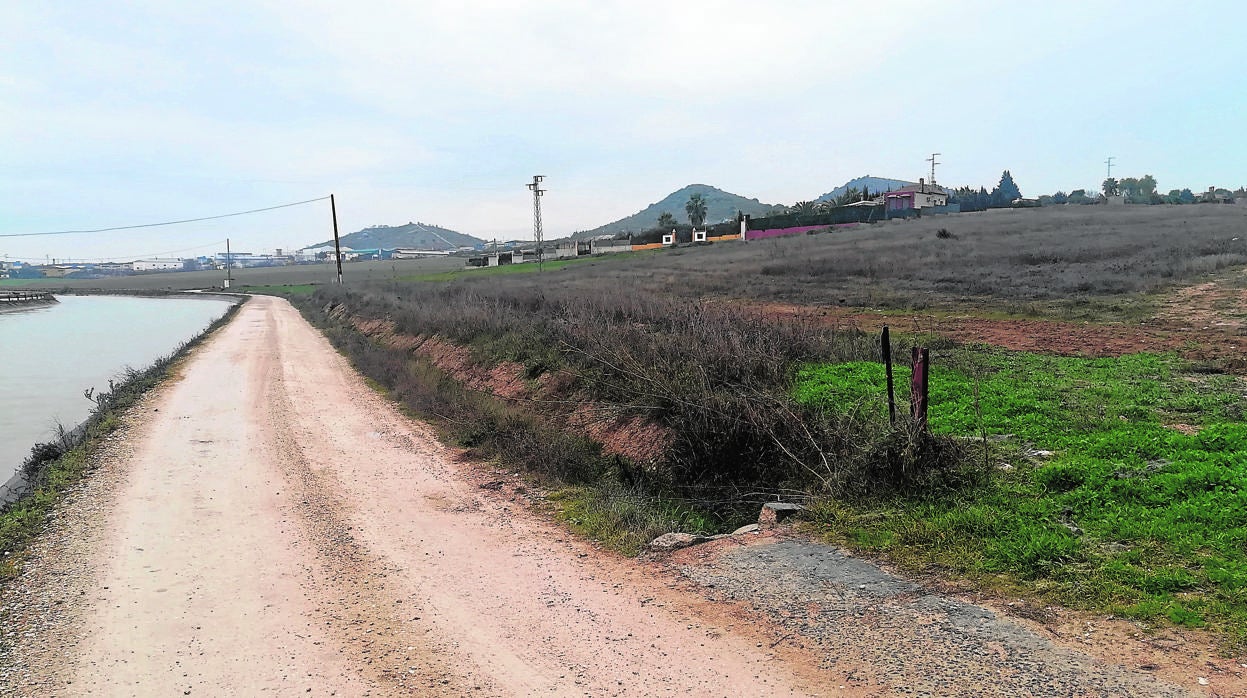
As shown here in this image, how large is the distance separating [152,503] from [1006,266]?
32.9m

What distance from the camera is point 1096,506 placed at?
20.3 ft

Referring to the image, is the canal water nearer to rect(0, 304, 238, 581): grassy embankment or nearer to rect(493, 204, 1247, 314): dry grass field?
rect(0, 304, 238, 581): grassy embankment

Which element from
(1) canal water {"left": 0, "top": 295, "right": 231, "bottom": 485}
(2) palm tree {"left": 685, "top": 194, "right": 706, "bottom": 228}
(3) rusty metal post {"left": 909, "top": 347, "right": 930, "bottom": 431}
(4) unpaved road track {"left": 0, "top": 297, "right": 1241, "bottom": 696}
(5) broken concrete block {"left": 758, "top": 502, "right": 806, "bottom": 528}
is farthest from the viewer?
(2) palm tree {"left": 685, "top": 194, "right": 706, "bottom": 228}

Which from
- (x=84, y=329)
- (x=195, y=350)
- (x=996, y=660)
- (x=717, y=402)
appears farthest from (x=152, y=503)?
(x=84, y=329)

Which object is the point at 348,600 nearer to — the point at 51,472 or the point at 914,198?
the point at 51,472

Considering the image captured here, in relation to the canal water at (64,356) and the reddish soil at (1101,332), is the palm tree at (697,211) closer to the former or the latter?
the canal water at (64,356)

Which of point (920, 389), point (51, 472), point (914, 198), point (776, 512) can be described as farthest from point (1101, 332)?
point (914, 198)

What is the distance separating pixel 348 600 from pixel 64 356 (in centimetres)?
3322

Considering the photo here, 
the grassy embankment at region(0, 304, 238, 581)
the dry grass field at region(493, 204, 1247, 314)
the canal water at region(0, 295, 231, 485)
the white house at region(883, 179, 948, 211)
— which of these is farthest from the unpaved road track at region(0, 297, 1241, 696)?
the white house at region(883, 179, 948, 211)

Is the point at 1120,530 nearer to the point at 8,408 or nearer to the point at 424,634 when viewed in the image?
the point at 424,634

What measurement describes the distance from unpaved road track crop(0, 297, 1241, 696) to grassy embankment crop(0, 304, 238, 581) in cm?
25

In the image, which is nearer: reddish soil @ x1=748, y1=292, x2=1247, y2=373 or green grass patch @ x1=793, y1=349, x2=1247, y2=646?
green grass patch @ x1=793, y1=349, x2=1247, y2=646

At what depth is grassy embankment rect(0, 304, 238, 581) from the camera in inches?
299

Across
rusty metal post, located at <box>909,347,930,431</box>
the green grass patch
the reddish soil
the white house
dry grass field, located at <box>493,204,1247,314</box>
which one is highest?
the white house
